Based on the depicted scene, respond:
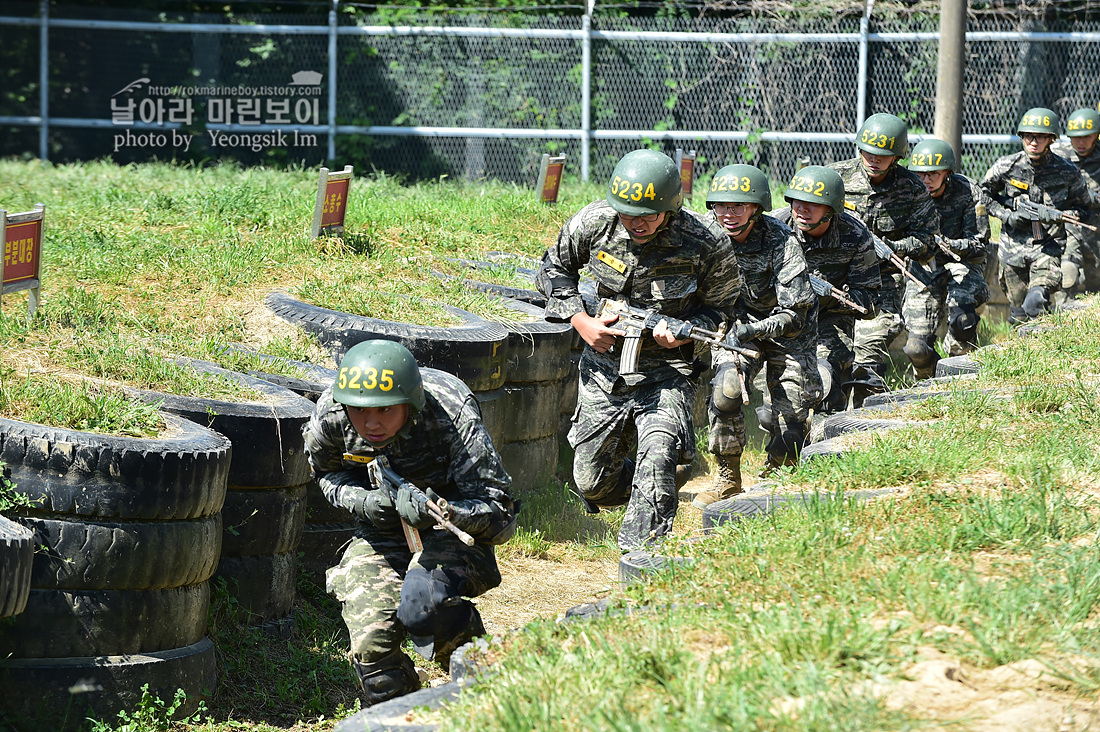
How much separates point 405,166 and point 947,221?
7244 millimetres

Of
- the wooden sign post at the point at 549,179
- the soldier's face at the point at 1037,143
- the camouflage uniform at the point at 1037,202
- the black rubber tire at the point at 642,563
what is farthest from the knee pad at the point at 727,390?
the soldier's face at the point at 1037,143

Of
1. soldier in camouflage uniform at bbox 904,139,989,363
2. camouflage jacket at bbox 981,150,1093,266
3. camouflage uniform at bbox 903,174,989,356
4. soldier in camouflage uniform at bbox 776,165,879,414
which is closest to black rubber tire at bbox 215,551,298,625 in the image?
soldier in camouflage uniform at bbox 776,165,879,414

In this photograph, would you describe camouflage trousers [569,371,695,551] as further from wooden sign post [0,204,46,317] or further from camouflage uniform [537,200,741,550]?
wooden sign post [0,204,46,317]

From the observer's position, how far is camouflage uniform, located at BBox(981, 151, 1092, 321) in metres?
11.7

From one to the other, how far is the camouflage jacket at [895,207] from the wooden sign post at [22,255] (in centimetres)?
563

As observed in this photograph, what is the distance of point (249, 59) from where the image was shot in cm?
1576

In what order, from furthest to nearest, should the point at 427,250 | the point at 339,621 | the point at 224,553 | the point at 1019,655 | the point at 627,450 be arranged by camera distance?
the point at 427,250
the point at 627,450
the point at 339,621
the point at 224,553
the point at 1019,655

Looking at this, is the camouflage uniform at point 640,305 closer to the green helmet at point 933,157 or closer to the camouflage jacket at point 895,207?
the camouflage jacket at point 895,207

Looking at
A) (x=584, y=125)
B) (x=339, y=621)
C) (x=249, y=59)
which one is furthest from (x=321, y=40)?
(x=339, y=621)

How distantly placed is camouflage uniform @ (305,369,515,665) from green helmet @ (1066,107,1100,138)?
953cm

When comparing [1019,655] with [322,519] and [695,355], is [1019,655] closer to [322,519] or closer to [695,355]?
[695,355]

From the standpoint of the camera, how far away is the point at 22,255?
6418 millimetres

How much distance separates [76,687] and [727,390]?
3.82 meters

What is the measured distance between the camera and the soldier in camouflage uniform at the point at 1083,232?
40.0 feet
